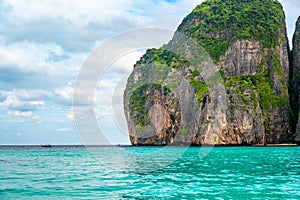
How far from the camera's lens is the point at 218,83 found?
248 ft

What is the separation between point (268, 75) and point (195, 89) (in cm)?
1876

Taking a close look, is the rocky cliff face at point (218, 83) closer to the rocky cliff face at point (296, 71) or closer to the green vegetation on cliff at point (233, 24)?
the green vegetation on cliff at point (233, 24)

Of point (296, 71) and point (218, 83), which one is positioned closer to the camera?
point (218, 83)

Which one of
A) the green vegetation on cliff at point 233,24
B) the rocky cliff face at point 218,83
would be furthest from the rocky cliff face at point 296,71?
the green vegetation on cliff at point 233,24

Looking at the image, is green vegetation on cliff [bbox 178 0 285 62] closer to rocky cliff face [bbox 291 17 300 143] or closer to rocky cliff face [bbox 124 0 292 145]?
rocky cliff face [bbox 124 0 292 145]

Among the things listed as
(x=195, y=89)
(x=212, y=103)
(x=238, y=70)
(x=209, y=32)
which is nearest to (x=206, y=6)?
(x=209, y=32)

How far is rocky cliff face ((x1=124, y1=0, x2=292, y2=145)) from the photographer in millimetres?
72438

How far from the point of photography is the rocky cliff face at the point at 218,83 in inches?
2852

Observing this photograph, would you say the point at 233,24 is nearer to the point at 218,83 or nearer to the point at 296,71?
the point at 296,71

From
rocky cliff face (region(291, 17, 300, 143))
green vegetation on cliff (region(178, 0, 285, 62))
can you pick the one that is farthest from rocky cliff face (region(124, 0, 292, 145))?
rocky cliff face (region(291, 17, 300, 143))

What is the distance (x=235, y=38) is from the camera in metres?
89.2

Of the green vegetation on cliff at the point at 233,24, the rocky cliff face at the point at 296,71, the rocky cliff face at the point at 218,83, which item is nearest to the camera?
the rocky cliff face at the point at 218,83

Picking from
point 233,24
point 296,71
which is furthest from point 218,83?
point 296,71

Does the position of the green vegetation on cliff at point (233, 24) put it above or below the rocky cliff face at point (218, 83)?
above
